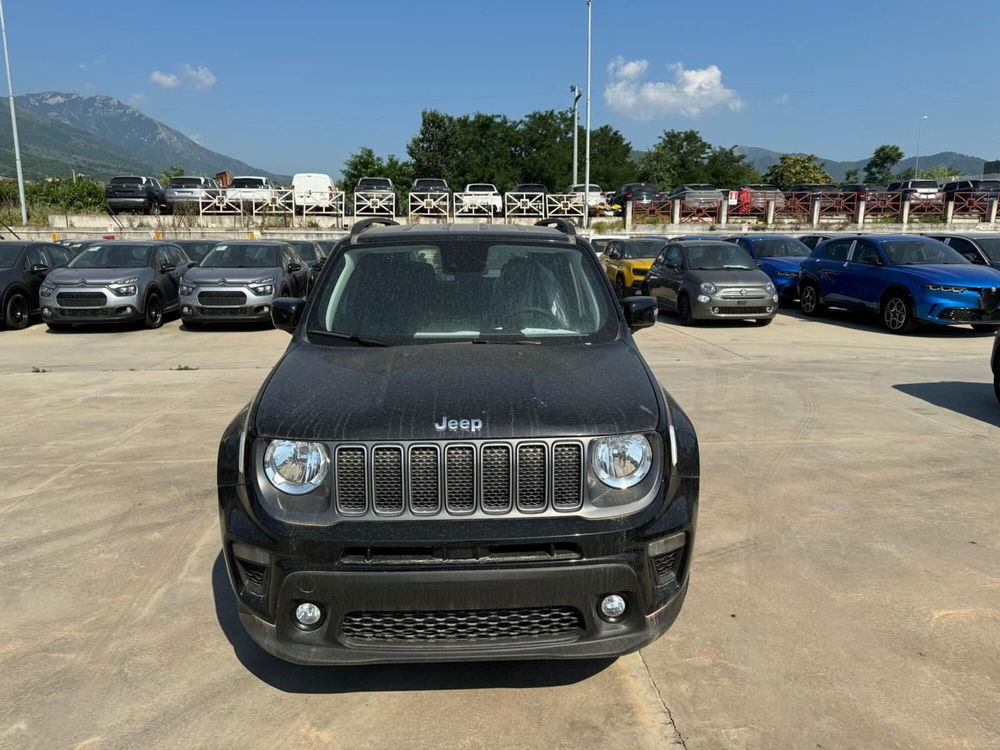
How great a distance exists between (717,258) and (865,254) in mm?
2633

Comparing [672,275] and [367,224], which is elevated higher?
[367,224]

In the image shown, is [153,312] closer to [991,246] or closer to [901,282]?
[901,282]

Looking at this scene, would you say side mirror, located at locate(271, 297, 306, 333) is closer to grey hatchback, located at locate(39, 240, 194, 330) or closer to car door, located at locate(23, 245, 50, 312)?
grey hatchback, located at locate(39, 240, 194, 330)

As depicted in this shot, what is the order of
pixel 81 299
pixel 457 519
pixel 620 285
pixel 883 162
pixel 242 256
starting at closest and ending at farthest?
pixel 457 519 → pixel 81 299 → pixel 242 256 → pixel 620 285 → pixel 883 162

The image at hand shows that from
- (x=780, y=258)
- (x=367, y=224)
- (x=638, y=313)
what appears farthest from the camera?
(x=780, y=258)

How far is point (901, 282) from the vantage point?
12594 millimetres

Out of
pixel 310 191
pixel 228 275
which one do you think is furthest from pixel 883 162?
pixel 228 275

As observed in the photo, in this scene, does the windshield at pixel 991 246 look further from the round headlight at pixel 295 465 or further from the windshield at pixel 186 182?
the windshield at pixel 186 182

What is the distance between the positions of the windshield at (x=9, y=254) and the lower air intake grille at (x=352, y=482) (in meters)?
13.7

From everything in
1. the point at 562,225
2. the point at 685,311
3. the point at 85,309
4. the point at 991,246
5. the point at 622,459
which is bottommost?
the point at 685,311

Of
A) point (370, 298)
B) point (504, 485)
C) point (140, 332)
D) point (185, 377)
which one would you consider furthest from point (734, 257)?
point (504, 485)

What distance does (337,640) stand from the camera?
8.58 ft

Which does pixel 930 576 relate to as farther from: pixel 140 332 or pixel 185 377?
pixel 140 332

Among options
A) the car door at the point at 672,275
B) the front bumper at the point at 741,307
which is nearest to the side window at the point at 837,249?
the front bumper at the point at 741,307
